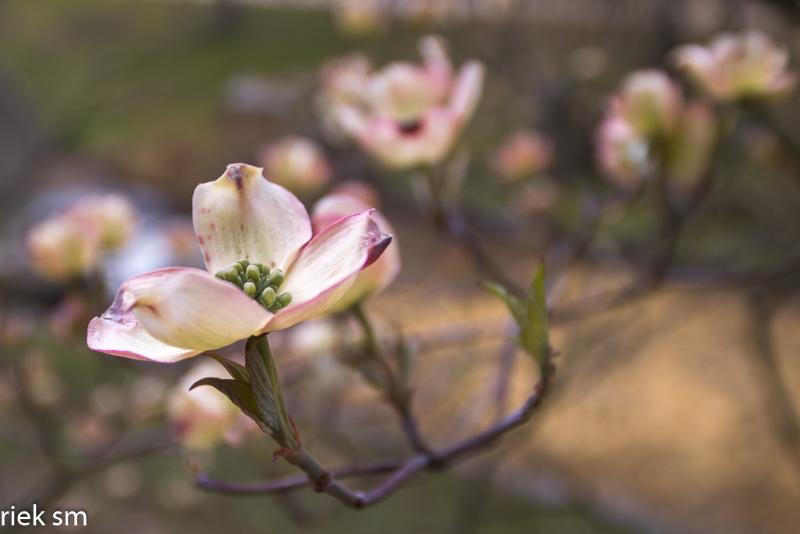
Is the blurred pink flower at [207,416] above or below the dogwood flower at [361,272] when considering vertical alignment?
below

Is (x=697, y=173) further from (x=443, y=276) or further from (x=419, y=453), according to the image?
(x=443, y=276)

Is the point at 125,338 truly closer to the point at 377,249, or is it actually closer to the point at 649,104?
the point at 377,249

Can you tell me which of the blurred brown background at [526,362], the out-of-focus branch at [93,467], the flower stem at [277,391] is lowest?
the blurred brown background at [526,362]

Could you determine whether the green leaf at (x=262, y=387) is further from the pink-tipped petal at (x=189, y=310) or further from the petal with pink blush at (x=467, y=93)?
the petal with pink blush at (x=467, y=93)

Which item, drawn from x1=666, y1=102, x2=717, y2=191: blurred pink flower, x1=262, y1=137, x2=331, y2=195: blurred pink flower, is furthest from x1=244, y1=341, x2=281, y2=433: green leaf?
x1=262, y1=137, x2=331, y2=195: blurred pink flower

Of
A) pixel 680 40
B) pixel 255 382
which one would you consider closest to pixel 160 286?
pixel 255 382

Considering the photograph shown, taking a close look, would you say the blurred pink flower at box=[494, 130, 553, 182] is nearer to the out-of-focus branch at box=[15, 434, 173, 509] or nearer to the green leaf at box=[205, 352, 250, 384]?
the out-of-focus branch at box=[15, 434, 173, 509]

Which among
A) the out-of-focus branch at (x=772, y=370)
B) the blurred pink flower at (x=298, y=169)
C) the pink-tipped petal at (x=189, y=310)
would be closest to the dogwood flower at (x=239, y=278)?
the pink-tipped petal at (x=189, y=310)
